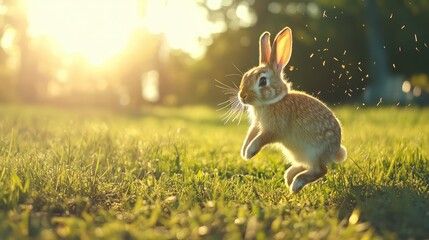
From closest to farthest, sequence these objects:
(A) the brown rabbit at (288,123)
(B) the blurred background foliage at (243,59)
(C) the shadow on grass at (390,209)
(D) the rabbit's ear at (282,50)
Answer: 1. (C) the shadow on grass at (390,209)
2. (A) the brown rabbit at (288,123)
3. (D) the rabbit's ear at (282,50)
4. (B) the blurred background foliage at (243,59)

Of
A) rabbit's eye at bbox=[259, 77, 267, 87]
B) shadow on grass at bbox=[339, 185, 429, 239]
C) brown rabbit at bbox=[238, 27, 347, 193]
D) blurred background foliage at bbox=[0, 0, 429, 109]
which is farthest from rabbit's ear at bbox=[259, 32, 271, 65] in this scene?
blurred background foliage at bbox=[0, 0, 429, 109]

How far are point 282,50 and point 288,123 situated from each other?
73 centimetres

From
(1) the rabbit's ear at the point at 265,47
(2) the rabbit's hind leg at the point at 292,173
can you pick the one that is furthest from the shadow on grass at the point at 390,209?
(1) the rabbit's ear at the point at 265,47

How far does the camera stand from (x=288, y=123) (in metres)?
4.93

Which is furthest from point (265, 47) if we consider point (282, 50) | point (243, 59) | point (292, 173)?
point (243, 59)

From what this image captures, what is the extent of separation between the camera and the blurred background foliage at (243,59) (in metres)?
25.2

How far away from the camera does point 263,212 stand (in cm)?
396

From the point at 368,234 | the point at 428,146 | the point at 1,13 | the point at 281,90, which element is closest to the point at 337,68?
the point at 1,13

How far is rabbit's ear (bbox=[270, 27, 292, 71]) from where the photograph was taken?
5.16 meters

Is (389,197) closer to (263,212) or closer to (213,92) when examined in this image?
(263,212)

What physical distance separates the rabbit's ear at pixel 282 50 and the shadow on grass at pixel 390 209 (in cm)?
131

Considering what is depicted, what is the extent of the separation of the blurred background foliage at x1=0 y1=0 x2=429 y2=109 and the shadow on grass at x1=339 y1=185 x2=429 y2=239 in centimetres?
1852

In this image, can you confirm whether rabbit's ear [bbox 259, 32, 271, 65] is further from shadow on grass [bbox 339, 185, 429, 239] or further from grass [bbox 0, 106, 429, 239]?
shadow on grass [bbox 339, 185, 429, 239]

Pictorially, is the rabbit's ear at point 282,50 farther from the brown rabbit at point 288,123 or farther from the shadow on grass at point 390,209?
the shadow on grass at point 390,209
